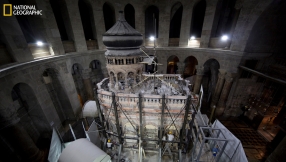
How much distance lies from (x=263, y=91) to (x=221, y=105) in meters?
4.63

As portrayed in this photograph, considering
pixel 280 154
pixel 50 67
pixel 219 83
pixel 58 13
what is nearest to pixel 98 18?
pixel 58 13

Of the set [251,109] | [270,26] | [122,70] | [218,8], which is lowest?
[251,109]

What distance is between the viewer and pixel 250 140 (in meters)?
12.6

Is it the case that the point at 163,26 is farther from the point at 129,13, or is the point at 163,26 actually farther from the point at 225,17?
the point at 225,17

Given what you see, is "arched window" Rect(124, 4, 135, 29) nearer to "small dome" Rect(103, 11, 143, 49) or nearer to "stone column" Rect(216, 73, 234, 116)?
"small dome" Rect(103, 11, 143, 49)

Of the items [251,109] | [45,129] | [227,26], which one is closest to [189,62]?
[227,26]

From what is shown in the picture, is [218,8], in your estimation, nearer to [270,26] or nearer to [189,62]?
[270,26]

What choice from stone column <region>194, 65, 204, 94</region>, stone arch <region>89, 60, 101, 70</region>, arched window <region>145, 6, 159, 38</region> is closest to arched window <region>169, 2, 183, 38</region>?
arched window <region>145, 6, 159, 38</region>

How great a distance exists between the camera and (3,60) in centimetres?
920

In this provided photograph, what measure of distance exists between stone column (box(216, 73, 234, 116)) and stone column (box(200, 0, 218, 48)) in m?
5.03

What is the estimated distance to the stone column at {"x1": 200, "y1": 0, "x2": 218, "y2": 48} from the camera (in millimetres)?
14328

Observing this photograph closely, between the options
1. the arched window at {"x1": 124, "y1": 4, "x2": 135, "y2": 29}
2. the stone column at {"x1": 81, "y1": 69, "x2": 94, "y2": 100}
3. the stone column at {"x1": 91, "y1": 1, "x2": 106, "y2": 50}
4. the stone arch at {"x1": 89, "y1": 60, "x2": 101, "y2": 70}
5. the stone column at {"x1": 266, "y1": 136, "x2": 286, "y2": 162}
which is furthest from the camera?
the stone arch at {"x1": 89, "y1": 60, "x2": 101, "y2": 70}

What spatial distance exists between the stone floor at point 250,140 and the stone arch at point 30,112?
2011 cm

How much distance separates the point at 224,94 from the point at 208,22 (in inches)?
364
